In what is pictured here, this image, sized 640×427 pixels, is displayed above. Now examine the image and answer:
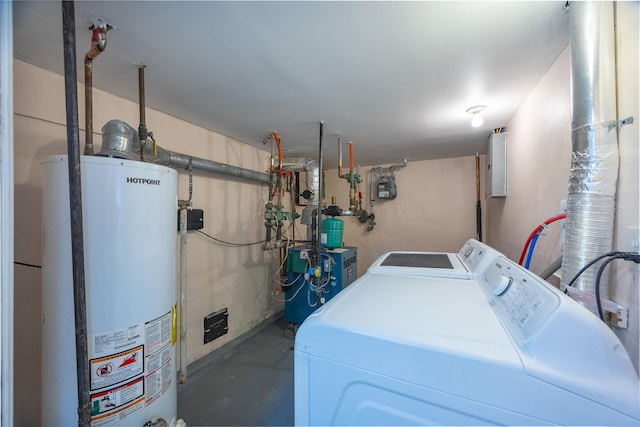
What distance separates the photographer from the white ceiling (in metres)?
0.91

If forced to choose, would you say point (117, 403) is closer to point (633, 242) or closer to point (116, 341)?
point (116, 341)

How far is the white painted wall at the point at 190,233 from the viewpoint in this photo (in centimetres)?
120

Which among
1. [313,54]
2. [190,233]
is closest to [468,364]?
[313,54]

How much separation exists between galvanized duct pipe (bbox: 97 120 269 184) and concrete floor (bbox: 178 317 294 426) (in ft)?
5.36

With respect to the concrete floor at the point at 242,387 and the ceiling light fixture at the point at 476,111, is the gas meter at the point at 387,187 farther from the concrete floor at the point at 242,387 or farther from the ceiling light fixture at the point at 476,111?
the concrete floor at the point at 242,387

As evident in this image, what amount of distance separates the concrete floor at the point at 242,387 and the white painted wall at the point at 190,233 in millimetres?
154

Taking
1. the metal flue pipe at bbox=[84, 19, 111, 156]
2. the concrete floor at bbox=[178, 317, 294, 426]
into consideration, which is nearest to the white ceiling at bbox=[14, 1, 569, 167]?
the metal flue pipe at bbox=[84, 19, 111, 156]

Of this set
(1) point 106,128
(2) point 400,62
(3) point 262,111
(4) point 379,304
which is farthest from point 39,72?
(4) point 379,304

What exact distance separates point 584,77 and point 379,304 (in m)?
1.04

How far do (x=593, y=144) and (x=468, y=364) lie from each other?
823mm

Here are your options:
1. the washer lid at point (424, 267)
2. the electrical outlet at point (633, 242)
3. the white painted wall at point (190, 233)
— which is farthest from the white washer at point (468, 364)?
the white painted wall at point (190, 233)

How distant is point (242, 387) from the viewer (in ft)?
5.92

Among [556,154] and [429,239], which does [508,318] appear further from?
[429,239]

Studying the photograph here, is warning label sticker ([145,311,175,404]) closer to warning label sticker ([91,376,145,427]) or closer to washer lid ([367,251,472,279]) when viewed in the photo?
warning label sticker ([91,376,145,427])
